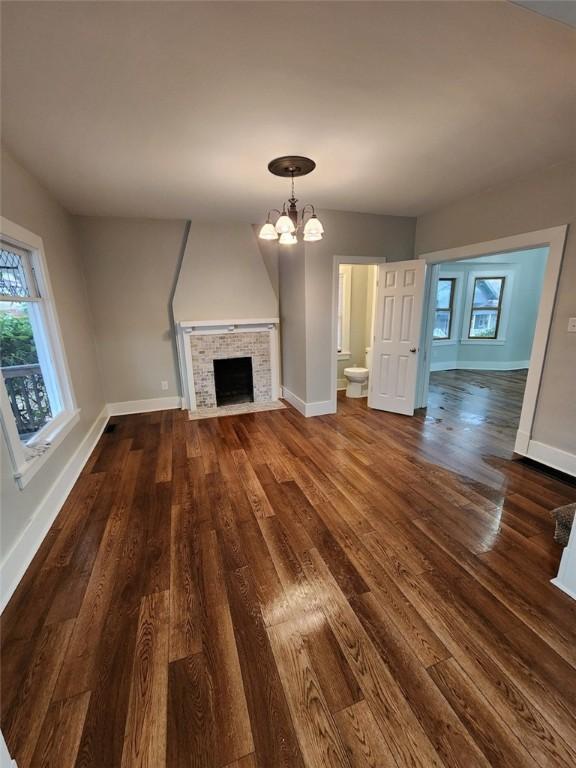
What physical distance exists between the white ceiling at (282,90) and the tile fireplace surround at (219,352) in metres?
2.00

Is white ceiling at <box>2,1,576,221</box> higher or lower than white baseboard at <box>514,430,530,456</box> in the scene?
higher

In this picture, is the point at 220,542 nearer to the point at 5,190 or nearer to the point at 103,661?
the point at 103,661

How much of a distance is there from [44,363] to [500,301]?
816 centimetres

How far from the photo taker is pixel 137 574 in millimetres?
1760

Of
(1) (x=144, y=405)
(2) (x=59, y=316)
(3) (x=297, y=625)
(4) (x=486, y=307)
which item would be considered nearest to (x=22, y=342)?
(2) (x=59, y=316)

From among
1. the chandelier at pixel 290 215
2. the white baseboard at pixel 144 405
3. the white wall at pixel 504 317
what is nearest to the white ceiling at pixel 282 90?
the chandelier at pixel 290 215

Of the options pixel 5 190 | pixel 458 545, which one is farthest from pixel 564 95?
pixel 5 190

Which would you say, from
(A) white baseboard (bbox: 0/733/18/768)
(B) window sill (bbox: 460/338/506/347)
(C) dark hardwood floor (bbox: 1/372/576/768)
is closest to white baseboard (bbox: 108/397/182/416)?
(C) dark hardwood floor (bbox: 1/372/576/768)

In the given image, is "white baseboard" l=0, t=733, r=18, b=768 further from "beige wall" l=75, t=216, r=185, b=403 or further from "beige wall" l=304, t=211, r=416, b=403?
"beige wall" l=75, t=216, r=185, b=403

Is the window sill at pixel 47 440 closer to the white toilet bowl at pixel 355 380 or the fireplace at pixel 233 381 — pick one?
the fireplace at pixel 233 381

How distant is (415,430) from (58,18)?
400cm

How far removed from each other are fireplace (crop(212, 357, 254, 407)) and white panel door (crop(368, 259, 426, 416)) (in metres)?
1.92

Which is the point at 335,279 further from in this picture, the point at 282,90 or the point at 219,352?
the point at 282,90

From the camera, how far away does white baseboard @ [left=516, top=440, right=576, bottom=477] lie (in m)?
2.61
